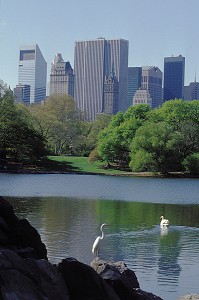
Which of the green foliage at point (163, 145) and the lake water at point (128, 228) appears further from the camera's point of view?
the green foliage at point (163, 145)

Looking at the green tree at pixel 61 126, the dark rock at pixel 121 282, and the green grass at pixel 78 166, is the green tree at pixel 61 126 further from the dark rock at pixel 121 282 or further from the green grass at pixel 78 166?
the dark rock at pixel 121 282

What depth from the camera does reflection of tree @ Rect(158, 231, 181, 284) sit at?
1756 cm

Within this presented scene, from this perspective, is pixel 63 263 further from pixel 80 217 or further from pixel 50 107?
pixel 50 107

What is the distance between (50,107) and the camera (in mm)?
120188

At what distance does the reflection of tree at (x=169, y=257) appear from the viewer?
17562 mm

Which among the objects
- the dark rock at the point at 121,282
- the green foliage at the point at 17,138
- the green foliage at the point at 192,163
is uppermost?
the green foliage at the point at 17,138

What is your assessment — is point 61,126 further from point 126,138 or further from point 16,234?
point 16,234

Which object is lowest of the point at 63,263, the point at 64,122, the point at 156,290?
the point at 156,290

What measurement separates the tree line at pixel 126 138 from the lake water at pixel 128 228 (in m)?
25.7

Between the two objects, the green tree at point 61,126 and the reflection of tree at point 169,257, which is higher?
the green tree at point 61,126

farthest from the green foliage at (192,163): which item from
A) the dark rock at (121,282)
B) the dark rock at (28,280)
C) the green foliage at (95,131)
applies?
the dark rock at (28,280)

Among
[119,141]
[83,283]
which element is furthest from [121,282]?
[119,141]

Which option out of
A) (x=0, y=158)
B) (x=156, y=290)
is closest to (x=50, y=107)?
(x=0, y=158)

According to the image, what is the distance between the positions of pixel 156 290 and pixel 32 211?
58.8 feet
